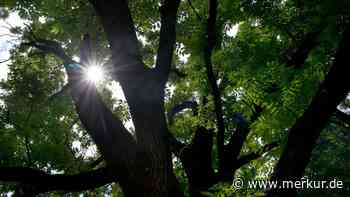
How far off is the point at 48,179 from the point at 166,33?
2.78 m

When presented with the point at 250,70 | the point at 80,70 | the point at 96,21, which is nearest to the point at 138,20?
the point at 96,21

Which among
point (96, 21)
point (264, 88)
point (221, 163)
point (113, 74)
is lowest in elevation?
point (221, 163)

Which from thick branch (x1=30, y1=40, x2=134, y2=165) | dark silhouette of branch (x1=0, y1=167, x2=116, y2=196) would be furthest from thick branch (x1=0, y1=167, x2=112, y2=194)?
thick branch (x1=30, y1=40, x2=134, y2=165)

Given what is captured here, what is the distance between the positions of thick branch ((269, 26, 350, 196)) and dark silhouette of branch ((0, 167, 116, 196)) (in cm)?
261

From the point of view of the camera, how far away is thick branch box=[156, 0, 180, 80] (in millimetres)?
4344

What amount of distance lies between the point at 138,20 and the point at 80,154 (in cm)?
478

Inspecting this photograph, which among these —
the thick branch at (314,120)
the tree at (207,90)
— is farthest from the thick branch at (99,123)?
the thick branch at (314,120)

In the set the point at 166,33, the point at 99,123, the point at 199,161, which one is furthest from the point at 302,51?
the point at 99,123

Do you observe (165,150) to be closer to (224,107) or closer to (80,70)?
(224,107)

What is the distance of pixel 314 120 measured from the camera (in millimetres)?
2885

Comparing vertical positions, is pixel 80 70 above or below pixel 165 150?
above

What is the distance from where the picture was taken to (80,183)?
488 cm

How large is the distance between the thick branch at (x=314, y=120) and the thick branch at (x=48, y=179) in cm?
261

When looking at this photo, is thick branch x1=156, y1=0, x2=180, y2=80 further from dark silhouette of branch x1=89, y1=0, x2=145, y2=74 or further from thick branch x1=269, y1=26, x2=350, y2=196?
thick branch x1=269, y1=26, x2=350, y2=196
